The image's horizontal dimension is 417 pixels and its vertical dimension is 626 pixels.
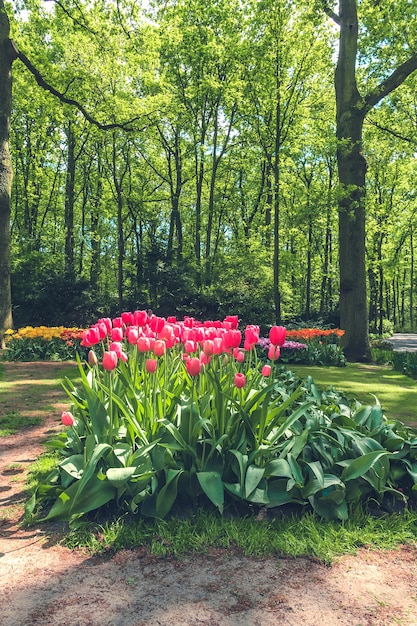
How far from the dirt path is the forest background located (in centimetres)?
967

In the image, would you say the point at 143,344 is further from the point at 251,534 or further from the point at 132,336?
the point at 251,534

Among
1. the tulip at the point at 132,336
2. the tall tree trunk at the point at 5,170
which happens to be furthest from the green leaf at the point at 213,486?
A: the tall tree trunk at the point at 5,170

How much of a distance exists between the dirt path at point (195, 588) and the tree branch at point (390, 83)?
37.2 feet

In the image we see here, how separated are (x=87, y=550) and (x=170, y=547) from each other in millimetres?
440

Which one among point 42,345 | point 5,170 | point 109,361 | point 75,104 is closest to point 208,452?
point 109,361

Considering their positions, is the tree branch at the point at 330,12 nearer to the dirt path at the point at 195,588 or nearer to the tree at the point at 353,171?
the tree at the point at 353,171

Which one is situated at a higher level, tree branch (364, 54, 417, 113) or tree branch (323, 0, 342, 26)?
tree branch (323, 0, 342, 26)

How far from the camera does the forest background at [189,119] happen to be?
43.0 feet

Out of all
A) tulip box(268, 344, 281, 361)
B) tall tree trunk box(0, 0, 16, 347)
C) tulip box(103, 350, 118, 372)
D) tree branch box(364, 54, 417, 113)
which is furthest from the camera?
tall tree trunk box(0, 0, 16, 347)

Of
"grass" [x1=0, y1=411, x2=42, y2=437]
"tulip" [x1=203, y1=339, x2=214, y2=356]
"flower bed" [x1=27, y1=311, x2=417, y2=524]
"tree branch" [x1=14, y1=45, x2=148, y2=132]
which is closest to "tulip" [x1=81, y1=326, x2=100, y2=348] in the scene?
"flower bed" [x1=27, y1=311, x2=417, y2=524]

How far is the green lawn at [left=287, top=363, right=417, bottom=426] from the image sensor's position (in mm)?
5961

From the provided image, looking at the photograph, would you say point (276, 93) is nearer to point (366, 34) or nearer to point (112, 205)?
point (366, 34)

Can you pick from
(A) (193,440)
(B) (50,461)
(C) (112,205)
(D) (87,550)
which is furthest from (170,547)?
(C) (112,205)

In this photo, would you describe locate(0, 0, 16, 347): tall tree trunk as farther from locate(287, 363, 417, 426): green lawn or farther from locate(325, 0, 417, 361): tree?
locate(325, 0, 417, 361): tree
